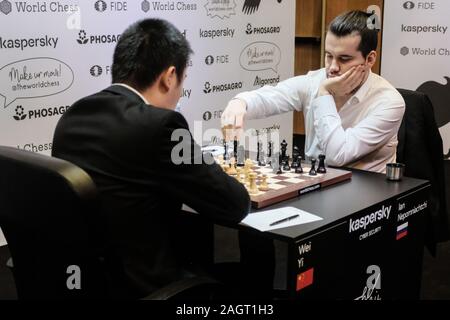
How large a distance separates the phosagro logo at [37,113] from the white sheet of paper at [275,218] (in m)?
2.07

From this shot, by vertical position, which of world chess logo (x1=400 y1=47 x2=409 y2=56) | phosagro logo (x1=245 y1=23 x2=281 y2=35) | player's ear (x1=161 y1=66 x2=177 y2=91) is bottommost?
world chess logo (x1=400 y1=47 x2=409 y2=56)

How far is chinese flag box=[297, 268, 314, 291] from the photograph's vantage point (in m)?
1.82

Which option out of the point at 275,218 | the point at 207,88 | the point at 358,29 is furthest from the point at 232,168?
the point at 207,88

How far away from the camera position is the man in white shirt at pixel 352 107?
2.54m

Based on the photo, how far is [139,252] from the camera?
1665 mm

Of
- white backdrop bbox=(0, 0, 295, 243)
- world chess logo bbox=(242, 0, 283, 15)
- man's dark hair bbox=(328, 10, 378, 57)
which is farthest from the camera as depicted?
world chess logo bbox=(242, 0, 283, 15)

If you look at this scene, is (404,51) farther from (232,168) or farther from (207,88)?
(232,168)

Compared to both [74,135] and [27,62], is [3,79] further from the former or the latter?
[74,135]

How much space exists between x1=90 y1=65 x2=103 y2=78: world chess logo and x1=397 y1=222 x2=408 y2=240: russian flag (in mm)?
2476

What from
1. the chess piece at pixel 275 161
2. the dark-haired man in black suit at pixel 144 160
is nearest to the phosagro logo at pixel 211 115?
the chess piece at pixel 275 161

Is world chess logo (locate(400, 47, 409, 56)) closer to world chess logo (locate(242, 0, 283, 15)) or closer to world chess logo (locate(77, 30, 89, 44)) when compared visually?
world chess logo (locate(242, 0, 283, 15))

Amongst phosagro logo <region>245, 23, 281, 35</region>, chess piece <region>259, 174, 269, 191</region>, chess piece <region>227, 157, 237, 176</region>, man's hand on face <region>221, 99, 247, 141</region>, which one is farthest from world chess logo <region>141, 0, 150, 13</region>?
chess piece <region>259, 174, 269, 191</region>
